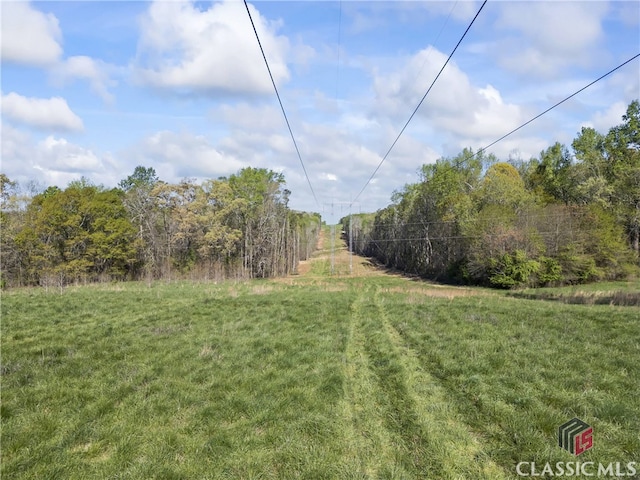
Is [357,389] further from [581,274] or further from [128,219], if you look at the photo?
[128,219]

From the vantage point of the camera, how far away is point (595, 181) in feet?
130

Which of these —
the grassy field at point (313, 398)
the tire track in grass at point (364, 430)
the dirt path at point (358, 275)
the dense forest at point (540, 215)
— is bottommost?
the dirt path at point (358, 275)

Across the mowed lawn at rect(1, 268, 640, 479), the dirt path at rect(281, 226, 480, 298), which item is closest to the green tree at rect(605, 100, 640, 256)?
the dirt path at rect(281, 226, 480, 298)

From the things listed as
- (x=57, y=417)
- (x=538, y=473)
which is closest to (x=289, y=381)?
(x=57, y=417)

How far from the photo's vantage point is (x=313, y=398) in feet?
21.2

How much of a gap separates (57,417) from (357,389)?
478 cm

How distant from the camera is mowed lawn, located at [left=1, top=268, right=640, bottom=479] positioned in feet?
15.1

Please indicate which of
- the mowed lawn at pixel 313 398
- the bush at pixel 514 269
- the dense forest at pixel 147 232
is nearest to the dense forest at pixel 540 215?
the bush at pixel 514 269

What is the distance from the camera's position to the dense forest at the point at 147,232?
37.8 m

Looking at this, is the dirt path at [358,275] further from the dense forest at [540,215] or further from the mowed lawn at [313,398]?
the mowed lawn at [313,398]

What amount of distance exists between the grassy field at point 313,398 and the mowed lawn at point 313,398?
29 millimetres

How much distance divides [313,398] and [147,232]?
44.9m

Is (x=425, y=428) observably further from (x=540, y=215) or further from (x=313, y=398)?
(x=540, y=215)
